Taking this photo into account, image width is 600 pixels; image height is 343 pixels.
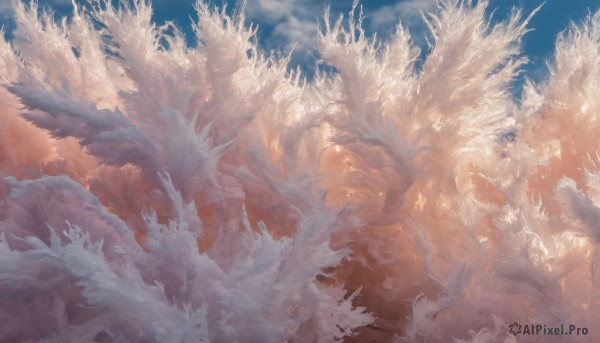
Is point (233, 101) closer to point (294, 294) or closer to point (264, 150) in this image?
point (264, 150)

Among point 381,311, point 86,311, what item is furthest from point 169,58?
point 381,311

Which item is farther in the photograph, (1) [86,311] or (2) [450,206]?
(2) [450,206]

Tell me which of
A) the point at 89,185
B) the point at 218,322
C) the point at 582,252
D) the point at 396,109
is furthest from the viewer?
the point at 396,109

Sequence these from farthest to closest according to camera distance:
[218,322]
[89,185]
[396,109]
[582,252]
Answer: [396,109]
[89,185]
[582,252]
[218,322]

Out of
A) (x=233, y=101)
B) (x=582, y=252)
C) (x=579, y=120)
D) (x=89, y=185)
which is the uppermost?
(x=579, y=120)

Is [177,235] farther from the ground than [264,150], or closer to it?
closer to it

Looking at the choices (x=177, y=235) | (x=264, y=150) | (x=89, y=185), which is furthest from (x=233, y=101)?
(x=177, y=235)
